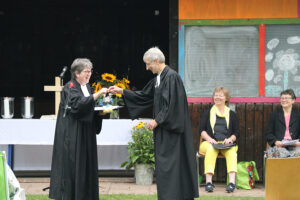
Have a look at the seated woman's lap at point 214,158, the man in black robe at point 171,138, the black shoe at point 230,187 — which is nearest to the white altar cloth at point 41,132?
the seated woman's lap at point 214,158

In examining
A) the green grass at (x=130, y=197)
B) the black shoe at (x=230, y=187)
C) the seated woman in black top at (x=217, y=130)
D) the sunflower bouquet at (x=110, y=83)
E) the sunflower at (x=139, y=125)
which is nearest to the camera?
the green grass at (x=130, y=197)

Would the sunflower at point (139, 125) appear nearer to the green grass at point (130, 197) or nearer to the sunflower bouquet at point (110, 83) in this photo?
the sunflower bouquet at point (110, 83)

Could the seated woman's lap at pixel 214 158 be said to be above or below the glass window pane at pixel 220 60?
below

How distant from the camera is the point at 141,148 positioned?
7453 millimetres

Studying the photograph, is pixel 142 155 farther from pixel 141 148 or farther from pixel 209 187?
pixel 209 187

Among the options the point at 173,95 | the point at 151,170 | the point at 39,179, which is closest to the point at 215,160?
the point at 151,170

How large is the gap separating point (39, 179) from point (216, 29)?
10.9 feet

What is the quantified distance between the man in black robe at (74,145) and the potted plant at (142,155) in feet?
4.84

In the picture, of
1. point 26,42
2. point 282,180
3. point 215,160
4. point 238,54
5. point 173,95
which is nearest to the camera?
point 282,180

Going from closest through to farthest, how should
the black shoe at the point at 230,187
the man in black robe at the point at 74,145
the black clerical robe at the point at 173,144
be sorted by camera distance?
the black clerical robe at the point at 173,144, the man in black robe at the point at 74,145, the black shoe at the point at 230,187

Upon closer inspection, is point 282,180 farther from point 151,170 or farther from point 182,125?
point 151,170

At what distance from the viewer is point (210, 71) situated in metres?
7.75

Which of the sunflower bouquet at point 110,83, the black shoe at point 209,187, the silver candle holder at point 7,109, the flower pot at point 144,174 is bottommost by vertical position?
the black shoe at point 209,187

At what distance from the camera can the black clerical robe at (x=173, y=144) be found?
5.70 m
